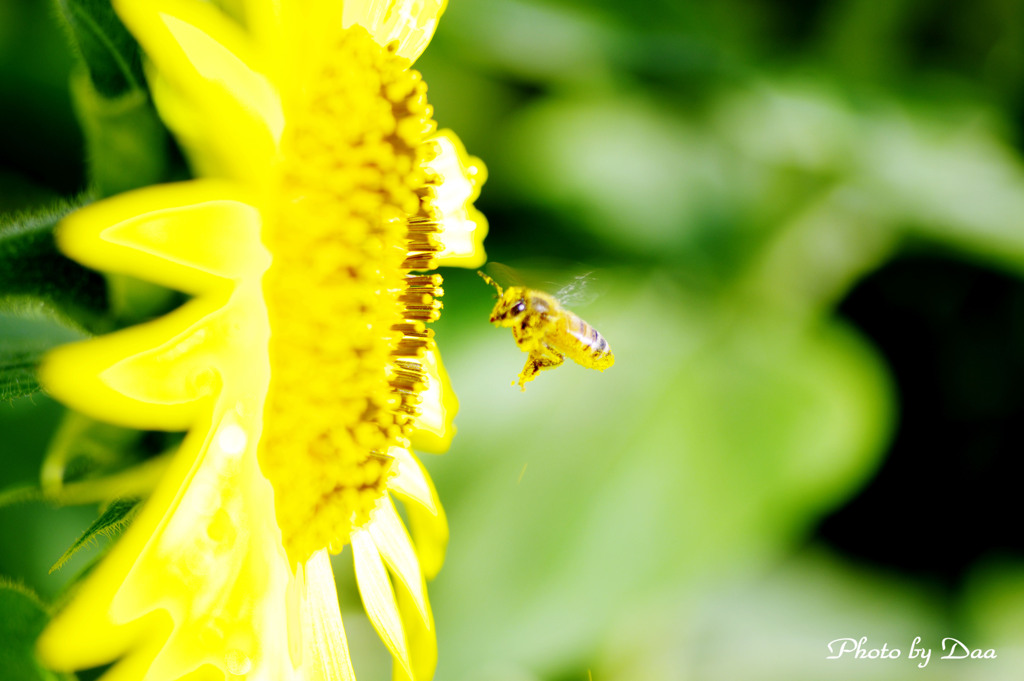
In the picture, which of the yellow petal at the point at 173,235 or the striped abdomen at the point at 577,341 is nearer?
the yellow petal at the point at 173,235

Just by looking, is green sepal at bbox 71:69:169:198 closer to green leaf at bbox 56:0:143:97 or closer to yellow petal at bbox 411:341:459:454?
green leaf at bbox 56:0:143:97

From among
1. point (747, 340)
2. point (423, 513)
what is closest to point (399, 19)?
point (423, 513)

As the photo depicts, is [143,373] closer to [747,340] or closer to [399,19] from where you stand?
[399,19]

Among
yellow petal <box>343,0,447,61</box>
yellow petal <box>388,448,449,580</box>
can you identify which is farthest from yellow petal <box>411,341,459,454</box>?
yellow petal <box>343,0,447,61</box>

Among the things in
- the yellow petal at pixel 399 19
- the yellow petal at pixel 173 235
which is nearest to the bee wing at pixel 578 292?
the yellow petal at pixel 399 19

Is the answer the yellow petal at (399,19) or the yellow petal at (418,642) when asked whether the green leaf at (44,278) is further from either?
the yellow petal at (418,642)

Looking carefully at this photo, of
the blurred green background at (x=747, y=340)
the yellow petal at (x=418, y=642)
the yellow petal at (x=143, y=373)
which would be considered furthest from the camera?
the blurred green background at (x=747, y=340)
